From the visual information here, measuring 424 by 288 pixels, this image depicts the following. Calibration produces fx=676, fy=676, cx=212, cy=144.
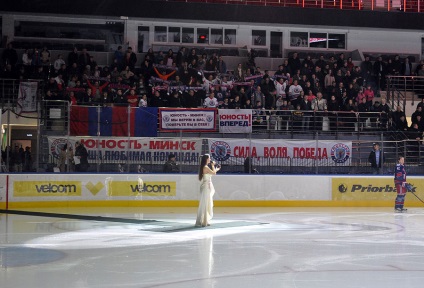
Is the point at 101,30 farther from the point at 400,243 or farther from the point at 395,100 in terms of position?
the point at 400,243

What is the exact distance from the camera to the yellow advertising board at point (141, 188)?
23594 millimetres

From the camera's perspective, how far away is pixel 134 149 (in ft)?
79.6

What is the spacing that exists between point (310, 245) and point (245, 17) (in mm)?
21738

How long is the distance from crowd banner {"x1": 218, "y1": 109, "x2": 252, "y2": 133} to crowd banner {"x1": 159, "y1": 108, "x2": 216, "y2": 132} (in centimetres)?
32

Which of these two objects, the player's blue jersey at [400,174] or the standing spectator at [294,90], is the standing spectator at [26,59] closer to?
the standing spectator at [294,90]

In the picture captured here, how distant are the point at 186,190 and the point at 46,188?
15.9 ft

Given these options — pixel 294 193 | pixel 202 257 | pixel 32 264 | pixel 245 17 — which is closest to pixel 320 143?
pixel 294 193

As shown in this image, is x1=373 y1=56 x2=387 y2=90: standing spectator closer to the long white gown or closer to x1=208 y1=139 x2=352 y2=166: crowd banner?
x1=208 y1=139 x2=352 y2=166: crowd banner

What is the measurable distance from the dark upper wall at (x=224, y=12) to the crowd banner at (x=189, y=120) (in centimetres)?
900

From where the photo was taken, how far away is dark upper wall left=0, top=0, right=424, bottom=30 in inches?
1302

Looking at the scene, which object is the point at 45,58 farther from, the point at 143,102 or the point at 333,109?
the point at 333,109

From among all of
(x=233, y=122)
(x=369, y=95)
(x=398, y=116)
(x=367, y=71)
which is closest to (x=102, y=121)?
(x=233, y=122)

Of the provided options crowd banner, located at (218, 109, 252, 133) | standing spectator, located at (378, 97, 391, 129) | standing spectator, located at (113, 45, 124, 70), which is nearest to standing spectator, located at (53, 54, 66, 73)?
standing spectator, located at (113, 45, 124, 70)

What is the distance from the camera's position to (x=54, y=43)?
34.6 metres
